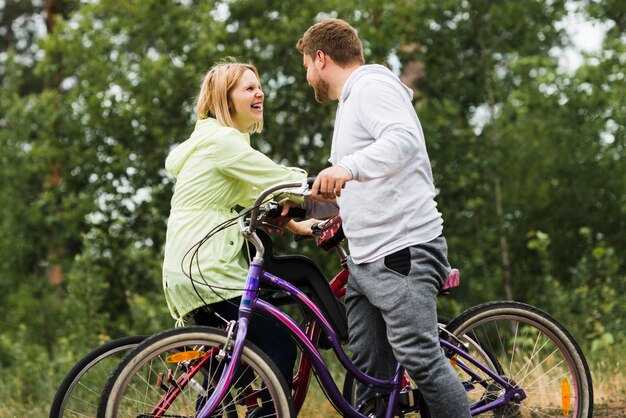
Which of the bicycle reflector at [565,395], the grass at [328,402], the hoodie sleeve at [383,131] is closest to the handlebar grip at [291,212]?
the hoodie sleeve at [383,131]

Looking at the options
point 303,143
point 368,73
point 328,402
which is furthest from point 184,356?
point 303,143

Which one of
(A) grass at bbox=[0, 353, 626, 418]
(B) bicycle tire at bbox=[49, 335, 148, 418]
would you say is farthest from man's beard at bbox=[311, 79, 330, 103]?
(A) grass at bbox=[0, 353, 626, 418]

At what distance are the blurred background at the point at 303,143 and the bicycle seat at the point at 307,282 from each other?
16.3 ft

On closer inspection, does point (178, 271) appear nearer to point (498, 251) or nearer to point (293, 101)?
point (293, 101)

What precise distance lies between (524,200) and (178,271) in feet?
Result: 23.8

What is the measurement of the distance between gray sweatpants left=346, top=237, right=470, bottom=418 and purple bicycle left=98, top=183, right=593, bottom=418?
0.21m

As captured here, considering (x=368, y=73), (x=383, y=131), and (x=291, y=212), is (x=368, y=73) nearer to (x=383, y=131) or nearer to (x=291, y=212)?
(x=383, y=131)

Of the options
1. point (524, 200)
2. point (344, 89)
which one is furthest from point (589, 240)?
point (344, 89)

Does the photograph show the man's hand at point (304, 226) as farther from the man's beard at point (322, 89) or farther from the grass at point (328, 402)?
the grass at point (328, 402)

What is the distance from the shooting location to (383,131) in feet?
10.9

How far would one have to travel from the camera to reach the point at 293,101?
9.06 meters

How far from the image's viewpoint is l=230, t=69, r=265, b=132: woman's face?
12.6 ft

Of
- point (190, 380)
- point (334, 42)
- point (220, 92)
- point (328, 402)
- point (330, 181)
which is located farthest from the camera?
point (328, 402)

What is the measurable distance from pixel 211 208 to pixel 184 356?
2.16 ft
